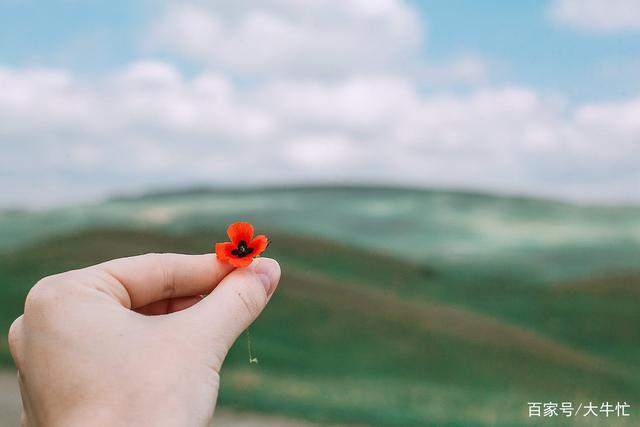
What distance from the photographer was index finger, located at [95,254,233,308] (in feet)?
5.22

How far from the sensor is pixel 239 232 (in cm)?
176

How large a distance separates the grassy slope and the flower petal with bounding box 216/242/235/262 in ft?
14.6

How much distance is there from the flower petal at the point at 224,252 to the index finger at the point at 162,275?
0.05 feet

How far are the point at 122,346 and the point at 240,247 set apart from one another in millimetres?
413

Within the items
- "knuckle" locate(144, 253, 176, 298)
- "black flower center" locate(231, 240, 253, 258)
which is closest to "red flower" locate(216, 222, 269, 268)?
"black flower center" locate(231, 240, 253, 258)

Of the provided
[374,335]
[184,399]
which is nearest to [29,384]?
[184,399]

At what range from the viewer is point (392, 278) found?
7.93m

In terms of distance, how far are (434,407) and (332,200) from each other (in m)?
3.41

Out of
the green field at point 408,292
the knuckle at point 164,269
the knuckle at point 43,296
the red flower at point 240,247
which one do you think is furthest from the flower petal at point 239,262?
the green field at point 408,292

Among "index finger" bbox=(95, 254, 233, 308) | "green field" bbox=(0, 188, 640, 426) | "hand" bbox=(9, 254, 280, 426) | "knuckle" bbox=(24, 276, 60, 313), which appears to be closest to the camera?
"hand" bbox=(9, 254, 280, 426)

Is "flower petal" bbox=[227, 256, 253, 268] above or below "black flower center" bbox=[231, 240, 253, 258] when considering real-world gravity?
below

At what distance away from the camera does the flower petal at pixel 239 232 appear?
1.72m

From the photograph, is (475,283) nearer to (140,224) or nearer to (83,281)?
(140,224)

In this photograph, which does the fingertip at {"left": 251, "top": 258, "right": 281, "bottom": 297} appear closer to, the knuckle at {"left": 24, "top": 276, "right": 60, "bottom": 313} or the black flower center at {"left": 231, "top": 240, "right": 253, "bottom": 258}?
the black flower center at {"left": 231, "top": 240, "right": 253, "bottom": 258}
